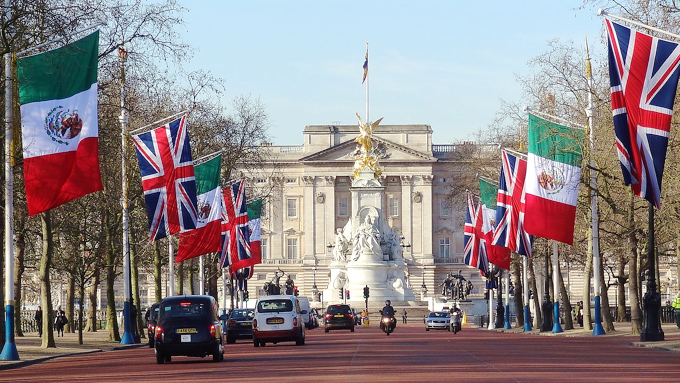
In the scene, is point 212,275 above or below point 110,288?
above

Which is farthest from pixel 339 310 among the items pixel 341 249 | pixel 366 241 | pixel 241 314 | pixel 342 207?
pixel 342 207

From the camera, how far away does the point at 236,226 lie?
2388 inches

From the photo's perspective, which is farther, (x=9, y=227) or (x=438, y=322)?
(x=438, y=322)

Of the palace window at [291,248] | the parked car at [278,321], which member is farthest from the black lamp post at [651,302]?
the palace window at [291,248]

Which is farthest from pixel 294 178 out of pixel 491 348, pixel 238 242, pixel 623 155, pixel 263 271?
pixel 623 155

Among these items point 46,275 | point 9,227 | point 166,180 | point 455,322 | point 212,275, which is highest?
point 166,180

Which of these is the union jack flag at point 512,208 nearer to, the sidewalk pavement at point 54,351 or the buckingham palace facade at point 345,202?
the sidewalk pavement at point 54,351

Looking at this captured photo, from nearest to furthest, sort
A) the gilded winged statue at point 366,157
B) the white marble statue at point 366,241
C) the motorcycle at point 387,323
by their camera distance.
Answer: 1. the motorcycle at point 387,323
2. the white marble statue at point 366,241
3. the gilded winged statue at point 366,157

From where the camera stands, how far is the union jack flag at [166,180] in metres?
46.0

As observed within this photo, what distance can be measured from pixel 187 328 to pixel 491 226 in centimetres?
3365

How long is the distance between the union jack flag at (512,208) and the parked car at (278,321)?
10.9 m

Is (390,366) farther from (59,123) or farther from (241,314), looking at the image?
(241,314)

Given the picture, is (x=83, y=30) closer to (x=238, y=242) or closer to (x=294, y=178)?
(x=238, y=242)

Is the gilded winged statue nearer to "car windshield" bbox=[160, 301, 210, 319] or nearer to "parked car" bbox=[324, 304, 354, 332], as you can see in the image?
"parked car" bbox=[324, 304, 354, 332]
